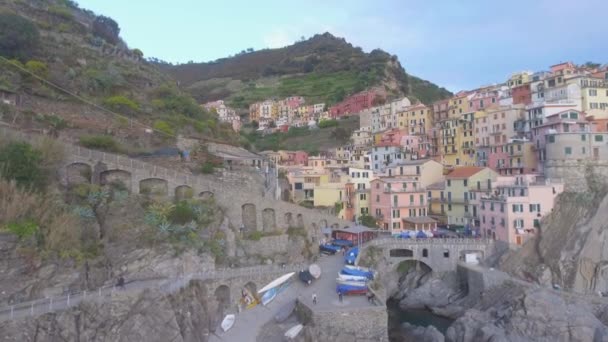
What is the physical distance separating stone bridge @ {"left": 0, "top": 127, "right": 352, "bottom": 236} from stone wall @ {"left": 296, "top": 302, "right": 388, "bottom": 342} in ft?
35.3

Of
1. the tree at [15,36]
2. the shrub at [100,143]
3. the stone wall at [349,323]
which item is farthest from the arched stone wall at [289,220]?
the tree at [15,36]

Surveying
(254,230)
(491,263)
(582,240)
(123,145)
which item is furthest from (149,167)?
(582,240)

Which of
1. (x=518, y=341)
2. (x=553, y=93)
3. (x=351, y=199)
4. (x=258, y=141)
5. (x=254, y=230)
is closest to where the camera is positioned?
(x=518, y=341)

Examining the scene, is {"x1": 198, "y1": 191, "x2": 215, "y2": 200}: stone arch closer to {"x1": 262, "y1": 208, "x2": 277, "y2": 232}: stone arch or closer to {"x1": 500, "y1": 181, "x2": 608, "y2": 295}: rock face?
{"x1": 262, "y1": 208, "x2": 277, "y2": 232}: stone arch

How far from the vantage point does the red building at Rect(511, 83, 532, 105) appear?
55822 millimetres

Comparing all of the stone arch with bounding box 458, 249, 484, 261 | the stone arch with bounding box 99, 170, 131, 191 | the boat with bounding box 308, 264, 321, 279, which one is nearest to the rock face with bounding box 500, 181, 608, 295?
the stone arch with bounding box 458, 249, 484, 261

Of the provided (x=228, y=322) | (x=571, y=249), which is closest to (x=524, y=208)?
(x=571, y=249)

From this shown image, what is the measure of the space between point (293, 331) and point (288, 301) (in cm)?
324

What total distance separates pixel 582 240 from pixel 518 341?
42.3ft

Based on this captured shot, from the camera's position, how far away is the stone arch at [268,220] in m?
34.7

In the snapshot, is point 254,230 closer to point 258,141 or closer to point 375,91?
point 258,141

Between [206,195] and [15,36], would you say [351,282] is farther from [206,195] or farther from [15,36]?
[15,36]

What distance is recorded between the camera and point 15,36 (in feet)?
129

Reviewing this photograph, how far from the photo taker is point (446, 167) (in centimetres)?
5303
